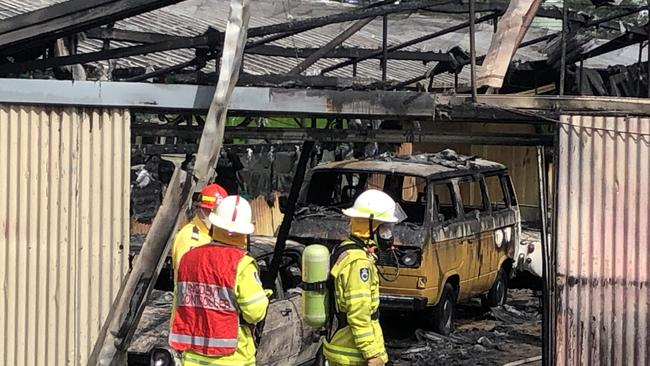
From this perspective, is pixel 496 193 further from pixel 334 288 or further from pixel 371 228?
pixel 334 288

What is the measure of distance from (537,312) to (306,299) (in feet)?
26.6

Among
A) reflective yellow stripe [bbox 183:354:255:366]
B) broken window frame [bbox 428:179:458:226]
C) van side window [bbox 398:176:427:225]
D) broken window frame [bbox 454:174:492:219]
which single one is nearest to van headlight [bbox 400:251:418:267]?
broken window frame [bbox 428:179:458:226]

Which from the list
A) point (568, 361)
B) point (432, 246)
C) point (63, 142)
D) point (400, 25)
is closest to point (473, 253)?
point (432, 246)

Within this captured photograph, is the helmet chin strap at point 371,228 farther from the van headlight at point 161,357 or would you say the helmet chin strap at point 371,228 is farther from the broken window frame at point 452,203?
the broken window frame at point 452,203

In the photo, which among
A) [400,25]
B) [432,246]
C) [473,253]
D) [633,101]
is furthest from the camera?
[400,25]

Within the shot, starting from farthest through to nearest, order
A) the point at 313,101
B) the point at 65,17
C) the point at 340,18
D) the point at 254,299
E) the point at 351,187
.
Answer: the point at 351,187, the point at 340,18, the point at 313,101, the point at 65,17, the point at 254,299

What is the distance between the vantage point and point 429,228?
1132 centimetres

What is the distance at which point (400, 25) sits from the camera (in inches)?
807

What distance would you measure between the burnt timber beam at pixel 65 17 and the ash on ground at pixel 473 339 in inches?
220

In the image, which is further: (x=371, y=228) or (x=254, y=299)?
(x=371, y=228)

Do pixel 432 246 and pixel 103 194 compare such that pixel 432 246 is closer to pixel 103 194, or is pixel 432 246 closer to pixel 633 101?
pixel 633 101

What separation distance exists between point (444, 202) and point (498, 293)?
1586mm

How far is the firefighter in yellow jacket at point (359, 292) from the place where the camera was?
→ 5.97 metres

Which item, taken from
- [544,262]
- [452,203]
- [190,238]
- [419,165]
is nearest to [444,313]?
[452,203]
